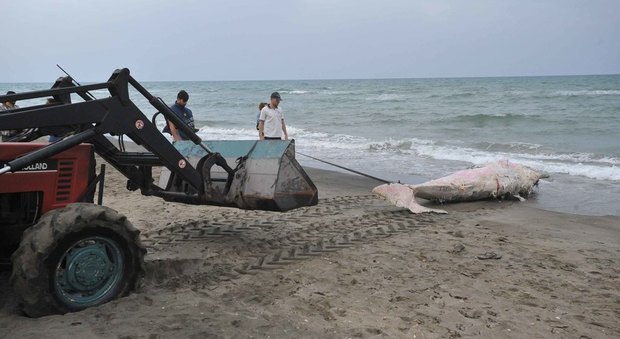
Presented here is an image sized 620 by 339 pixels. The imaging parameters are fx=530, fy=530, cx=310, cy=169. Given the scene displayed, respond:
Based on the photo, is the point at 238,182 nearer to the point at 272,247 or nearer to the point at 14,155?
the point at 272,247

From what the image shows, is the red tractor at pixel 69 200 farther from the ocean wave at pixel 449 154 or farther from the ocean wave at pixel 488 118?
the ocean wave at pixel 488 118

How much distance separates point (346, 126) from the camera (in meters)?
24.2

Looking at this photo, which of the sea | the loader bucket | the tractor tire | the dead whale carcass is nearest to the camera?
the tractor tire

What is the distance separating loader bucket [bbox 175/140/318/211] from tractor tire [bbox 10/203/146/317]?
1444mm

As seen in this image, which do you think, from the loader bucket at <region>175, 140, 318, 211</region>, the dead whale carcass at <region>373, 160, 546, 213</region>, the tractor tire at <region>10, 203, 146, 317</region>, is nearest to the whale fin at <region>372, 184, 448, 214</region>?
the dead whale carcass at <region>373, 160, 546, 213</region>

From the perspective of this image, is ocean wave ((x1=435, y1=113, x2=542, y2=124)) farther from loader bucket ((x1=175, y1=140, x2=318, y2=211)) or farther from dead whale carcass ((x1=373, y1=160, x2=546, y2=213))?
loader bucket ((x1=175, y1=140, x2=318, y2=211))

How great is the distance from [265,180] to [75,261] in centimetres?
207

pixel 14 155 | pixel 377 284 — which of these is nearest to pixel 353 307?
pixel 377 284

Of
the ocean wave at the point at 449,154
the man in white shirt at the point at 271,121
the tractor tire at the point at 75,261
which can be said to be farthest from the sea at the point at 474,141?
the man in white shirt at the point at 271,121

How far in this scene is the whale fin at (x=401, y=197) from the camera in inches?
293

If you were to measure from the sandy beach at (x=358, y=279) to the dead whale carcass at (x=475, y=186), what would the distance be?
1.28ft

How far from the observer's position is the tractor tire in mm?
3545

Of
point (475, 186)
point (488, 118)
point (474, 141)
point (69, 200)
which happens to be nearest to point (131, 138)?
point (69, 200)

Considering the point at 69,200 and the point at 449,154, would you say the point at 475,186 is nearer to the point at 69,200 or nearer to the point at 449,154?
the point at 69,200
